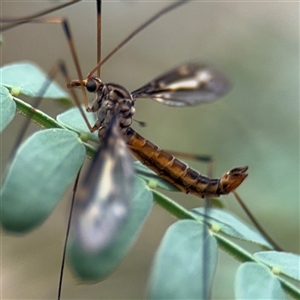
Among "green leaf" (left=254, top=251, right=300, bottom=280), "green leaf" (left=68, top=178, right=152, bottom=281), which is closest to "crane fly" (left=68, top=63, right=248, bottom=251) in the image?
"green leaf" (left=68, top=178, right=152, bottom=281)

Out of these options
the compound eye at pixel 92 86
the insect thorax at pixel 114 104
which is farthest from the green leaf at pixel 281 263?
the compound eye at pixel 92 86

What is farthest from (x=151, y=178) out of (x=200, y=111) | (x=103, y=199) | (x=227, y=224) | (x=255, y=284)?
(x=200, y=111)

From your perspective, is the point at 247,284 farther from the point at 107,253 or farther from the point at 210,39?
the point at 210,39

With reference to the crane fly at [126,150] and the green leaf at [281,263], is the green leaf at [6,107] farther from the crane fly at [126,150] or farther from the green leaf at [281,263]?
the green leaf at [281,263]

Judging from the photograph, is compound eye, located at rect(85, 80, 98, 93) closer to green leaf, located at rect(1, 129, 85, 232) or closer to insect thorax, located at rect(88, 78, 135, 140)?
insect thorax, located at rect(88, 78, 135, 140)

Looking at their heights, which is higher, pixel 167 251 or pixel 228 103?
pixel 228 103

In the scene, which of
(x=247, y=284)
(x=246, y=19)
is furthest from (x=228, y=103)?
(x=247, y=284)
